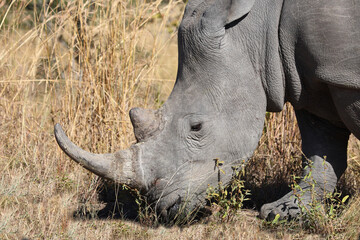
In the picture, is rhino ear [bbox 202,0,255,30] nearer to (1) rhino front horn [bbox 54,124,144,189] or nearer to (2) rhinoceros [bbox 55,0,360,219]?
(2) rhinoceros [bbox 55,0,360,219]

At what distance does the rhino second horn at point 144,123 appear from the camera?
3.69 m

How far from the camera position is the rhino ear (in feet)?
11.5

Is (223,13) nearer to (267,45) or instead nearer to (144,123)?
(267,45)

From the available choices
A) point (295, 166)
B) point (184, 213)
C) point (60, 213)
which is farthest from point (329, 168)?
point (60, 213)

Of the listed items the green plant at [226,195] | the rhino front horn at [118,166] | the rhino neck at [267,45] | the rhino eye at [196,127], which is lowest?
the green plant at [226,195]

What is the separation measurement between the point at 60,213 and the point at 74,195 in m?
0.43

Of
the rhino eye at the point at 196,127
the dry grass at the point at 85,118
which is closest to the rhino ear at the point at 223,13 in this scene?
the rhino eye at the point at 196,127

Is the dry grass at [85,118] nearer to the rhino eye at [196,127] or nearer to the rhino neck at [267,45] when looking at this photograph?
the rhino eye at [196,127]

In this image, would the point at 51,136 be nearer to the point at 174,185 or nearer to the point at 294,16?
the point at 174,185

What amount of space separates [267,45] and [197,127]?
635 millimetres

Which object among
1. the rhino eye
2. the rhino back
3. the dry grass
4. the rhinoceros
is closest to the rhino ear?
the rhinoceros

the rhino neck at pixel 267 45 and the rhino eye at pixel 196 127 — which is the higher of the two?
the rhino neck at pixel 267 45

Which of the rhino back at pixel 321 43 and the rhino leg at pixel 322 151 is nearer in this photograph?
the rhino back at pixel 321 43

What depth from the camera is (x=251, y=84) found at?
3607 mm
